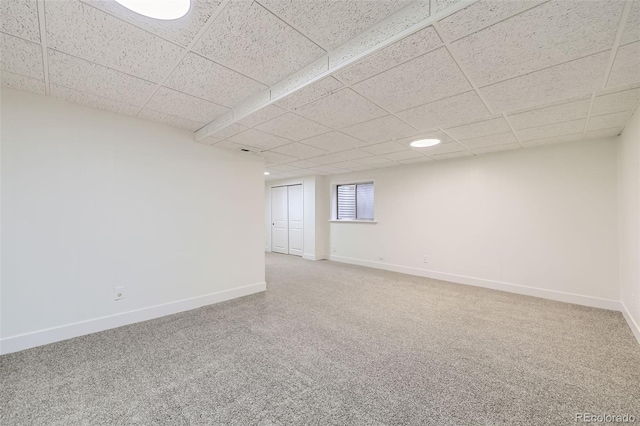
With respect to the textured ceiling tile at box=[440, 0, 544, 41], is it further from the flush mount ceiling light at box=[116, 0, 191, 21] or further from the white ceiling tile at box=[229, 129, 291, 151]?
the white ceiling tile at box=[229, 129, 291, 151]

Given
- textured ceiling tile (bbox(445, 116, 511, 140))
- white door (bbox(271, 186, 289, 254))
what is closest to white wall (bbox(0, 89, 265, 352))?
textured ceiling tile (bbox(445, 116, 511, 140))

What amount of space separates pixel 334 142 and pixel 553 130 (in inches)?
103

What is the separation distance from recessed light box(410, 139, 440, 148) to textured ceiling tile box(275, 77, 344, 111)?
1870 millimetres

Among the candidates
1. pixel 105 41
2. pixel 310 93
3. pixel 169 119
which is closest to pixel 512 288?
pixel 310 93

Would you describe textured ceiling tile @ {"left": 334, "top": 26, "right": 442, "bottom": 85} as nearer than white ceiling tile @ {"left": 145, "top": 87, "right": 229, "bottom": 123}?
Yes

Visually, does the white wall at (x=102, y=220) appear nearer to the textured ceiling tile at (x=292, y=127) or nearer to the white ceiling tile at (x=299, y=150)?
the white ceiling tile at (x=299, y=150)

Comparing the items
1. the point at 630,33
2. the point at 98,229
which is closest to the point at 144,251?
the point at 98,229

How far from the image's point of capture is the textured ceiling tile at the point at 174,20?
131cm

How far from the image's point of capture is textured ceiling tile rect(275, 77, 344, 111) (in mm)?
1923

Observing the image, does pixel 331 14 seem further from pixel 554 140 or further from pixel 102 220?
pixel 554 140

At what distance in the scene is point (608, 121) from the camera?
2.70m

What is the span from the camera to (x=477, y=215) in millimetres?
4324

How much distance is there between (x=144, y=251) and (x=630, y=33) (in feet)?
14.0

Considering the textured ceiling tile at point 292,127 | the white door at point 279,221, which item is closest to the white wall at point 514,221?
the textured ceiling tile at point 292,127
